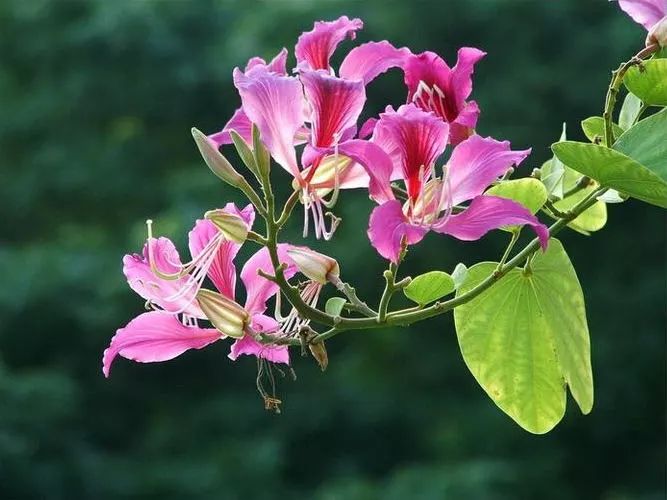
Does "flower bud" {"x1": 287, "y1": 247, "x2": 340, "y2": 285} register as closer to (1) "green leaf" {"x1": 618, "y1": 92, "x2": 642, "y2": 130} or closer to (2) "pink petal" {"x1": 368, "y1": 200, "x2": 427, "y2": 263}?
(2) "pink petal" {"x1": 368, "y1": 200, "x2": 427, "y2": 263}

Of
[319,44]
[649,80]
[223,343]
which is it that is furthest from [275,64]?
[223,343]

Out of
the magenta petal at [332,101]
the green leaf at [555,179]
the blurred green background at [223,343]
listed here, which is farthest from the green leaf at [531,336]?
the blurred green background at [223,343]

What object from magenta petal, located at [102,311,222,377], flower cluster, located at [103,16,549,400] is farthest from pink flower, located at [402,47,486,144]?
magenta petal, located at [102,311,222,377]

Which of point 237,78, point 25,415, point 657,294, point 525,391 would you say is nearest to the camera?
point 237,78

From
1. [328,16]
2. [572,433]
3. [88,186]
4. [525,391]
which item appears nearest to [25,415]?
[88,186]

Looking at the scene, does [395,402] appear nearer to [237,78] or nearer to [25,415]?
[25,415]

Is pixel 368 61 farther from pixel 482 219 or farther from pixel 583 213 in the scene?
pixel 583 213
